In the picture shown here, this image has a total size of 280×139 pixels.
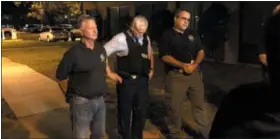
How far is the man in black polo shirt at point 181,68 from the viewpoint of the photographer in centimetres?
463

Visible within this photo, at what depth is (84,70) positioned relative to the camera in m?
3.75

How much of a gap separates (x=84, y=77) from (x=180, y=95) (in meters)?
1.42

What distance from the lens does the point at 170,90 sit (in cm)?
483

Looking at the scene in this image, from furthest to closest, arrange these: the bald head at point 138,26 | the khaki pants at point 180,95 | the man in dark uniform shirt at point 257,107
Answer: the khaki pants at point 180,95 < the bald head at point 138,26 < the man in dark uniform shirt at point 257,107

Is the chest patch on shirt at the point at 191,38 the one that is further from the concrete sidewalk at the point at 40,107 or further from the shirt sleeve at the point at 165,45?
the concrete sidewalk at the point at 40,107

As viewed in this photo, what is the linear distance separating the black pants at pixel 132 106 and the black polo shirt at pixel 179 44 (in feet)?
1.43

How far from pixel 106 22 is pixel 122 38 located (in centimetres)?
2000

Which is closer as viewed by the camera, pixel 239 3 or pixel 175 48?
pixel 175 48

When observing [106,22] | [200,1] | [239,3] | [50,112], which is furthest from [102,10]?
[50,112]

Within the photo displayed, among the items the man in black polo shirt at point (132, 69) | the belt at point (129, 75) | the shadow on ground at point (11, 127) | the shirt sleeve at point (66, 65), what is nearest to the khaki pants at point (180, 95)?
the man in black polo shirt at point (132, 69)

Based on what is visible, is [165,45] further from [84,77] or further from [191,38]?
[84,77]

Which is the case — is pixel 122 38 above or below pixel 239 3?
below

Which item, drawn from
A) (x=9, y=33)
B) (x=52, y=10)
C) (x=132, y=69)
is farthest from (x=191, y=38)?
(x=52, y=10)

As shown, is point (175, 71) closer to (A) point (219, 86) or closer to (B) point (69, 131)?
(B) point (69, 131)
